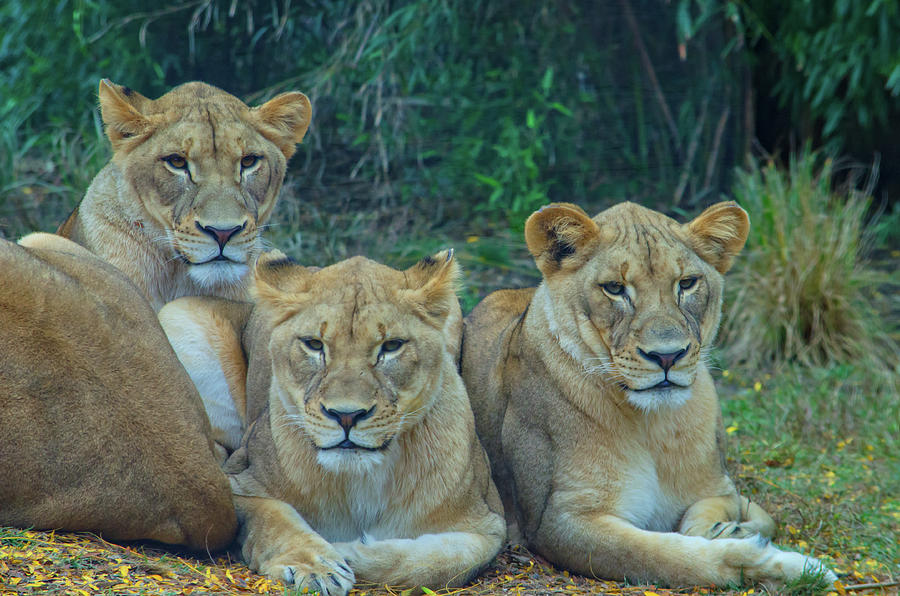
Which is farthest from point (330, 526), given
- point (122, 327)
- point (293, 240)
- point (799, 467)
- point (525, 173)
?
point (525, 173)

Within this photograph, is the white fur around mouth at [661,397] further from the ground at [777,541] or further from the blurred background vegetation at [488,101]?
the blurred background vegetation at [488,101]

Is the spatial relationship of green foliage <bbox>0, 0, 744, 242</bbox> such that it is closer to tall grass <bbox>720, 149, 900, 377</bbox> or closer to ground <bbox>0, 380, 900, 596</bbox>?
tall grass <bbox>720, 149, 900, 377</bbox>

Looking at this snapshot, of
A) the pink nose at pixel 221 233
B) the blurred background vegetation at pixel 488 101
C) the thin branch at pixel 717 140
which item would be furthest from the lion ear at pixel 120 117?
the thin branch at pixel 717 140

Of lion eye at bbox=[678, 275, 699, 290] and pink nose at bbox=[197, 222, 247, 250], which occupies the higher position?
lion eye at bbox=[678, 275, 699, 290]

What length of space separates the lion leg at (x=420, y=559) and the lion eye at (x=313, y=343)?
644mm

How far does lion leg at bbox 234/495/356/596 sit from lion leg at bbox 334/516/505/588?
82 millimetres

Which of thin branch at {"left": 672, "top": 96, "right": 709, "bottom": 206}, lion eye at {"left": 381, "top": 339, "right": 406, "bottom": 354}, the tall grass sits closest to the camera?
lion eye at {"left": 381, "top": 339, "right": 406, "bottom": 354}

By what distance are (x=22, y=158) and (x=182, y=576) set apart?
5551mm

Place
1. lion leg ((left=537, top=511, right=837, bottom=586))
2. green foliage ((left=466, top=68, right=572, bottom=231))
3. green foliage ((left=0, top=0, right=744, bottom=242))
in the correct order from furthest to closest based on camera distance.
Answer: green foliage ((left=0, top=0, right=744, bottom=242)) < green foliage ((left=466, top=68, right=572, bottom=231)) < lion leg ((left=537, top=511, right=837, bottom=586))

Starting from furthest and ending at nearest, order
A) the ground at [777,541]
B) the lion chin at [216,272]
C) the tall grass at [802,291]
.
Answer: the tall grass at [802,291]
the lion chin at [216,272]
the ground at [777,541]

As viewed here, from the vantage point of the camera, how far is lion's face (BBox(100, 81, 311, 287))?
4.38m

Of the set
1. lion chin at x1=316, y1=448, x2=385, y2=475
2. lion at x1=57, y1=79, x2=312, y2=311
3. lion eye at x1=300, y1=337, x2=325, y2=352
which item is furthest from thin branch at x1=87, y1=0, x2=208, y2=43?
lion chin at x1=316, y1=448, x2=385, y2=475

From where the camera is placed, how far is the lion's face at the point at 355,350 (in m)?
3.38

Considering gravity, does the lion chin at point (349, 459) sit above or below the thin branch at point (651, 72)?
below
